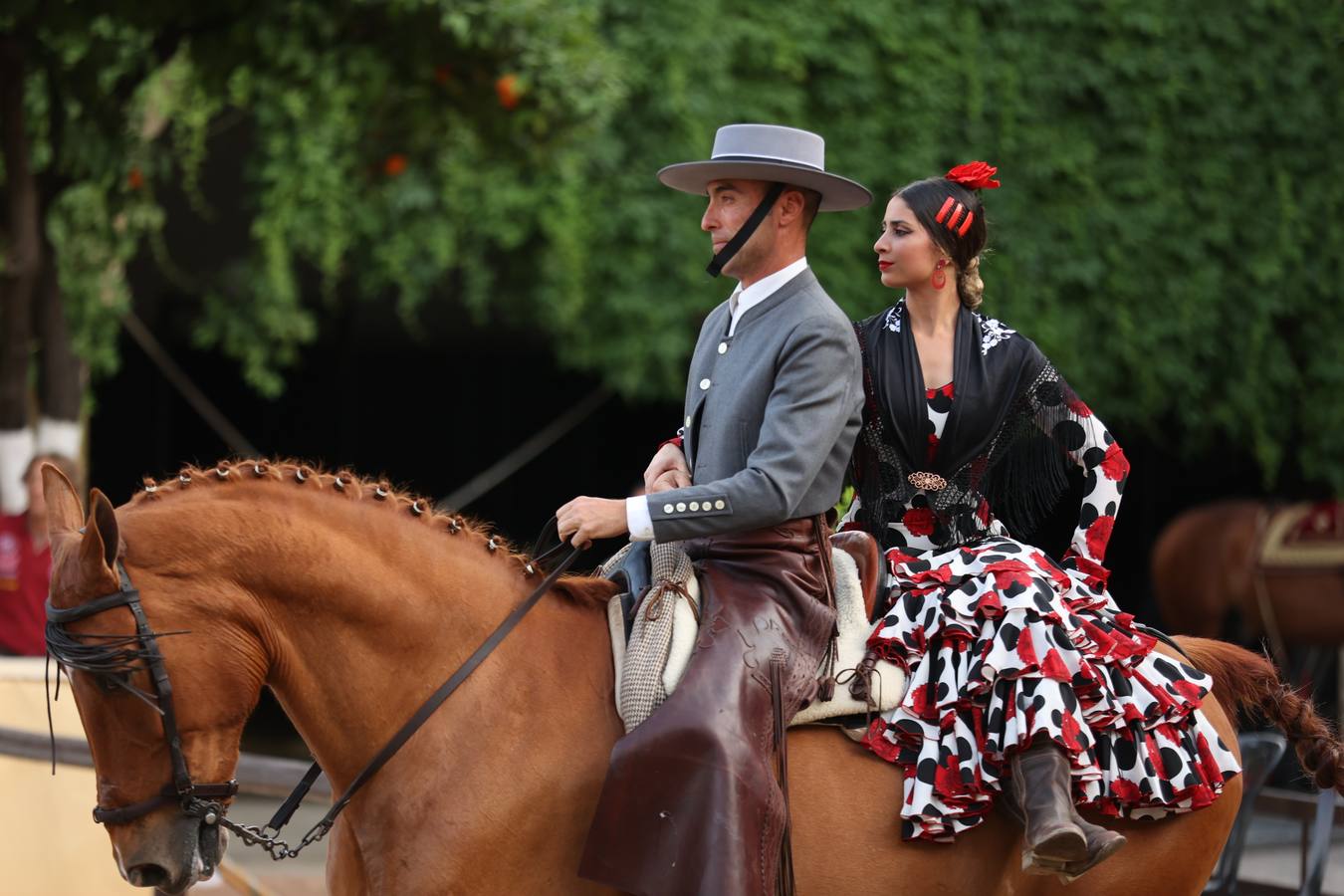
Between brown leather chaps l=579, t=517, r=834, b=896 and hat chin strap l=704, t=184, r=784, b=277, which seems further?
hat chin strap l=704, t=184, r=784, b=277

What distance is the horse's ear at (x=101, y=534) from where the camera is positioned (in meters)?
2.62

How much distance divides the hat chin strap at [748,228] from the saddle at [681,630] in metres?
0.62

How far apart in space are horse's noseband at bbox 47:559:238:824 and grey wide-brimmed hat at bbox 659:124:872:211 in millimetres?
1416

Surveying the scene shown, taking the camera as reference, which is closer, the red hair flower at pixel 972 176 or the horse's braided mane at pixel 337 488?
the horse's braided mane at pixel 337 488

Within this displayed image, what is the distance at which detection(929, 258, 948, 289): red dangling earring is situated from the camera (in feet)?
11.6

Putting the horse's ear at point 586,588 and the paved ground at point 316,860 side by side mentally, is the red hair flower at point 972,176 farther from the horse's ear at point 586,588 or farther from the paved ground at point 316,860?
the paved ground at point 316,860

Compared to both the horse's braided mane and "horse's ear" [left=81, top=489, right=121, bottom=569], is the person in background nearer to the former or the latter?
the horse's braided mane

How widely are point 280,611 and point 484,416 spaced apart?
7644mm

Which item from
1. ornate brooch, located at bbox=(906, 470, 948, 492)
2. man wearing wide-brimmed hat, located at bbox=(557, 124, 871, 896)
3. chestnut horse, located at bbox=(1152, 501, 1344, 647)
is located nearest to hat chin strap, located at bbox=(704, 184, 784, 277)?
man wearing wide-brimmed hat, located at bbox=(557, 124, 871, 896)

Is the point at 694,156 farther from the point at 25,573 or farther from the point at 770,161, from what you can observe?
the point at 770,161

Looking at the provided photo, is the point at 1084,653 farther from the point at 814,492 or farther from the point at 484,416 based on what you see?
the point at 484,416

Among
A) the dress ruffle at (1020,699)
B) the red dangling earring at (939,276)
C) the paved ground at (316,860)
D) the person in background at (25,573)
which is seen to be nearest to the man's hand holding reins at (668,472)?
the dress ruffle at (1020,699)

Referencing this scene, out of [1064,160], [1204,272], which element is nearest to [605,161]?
[1064,160]

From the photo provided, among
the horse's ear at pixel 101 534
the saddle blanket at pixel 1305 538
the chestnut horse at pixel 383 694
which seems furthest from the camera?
the saddle blanket at pixel 1305 538
